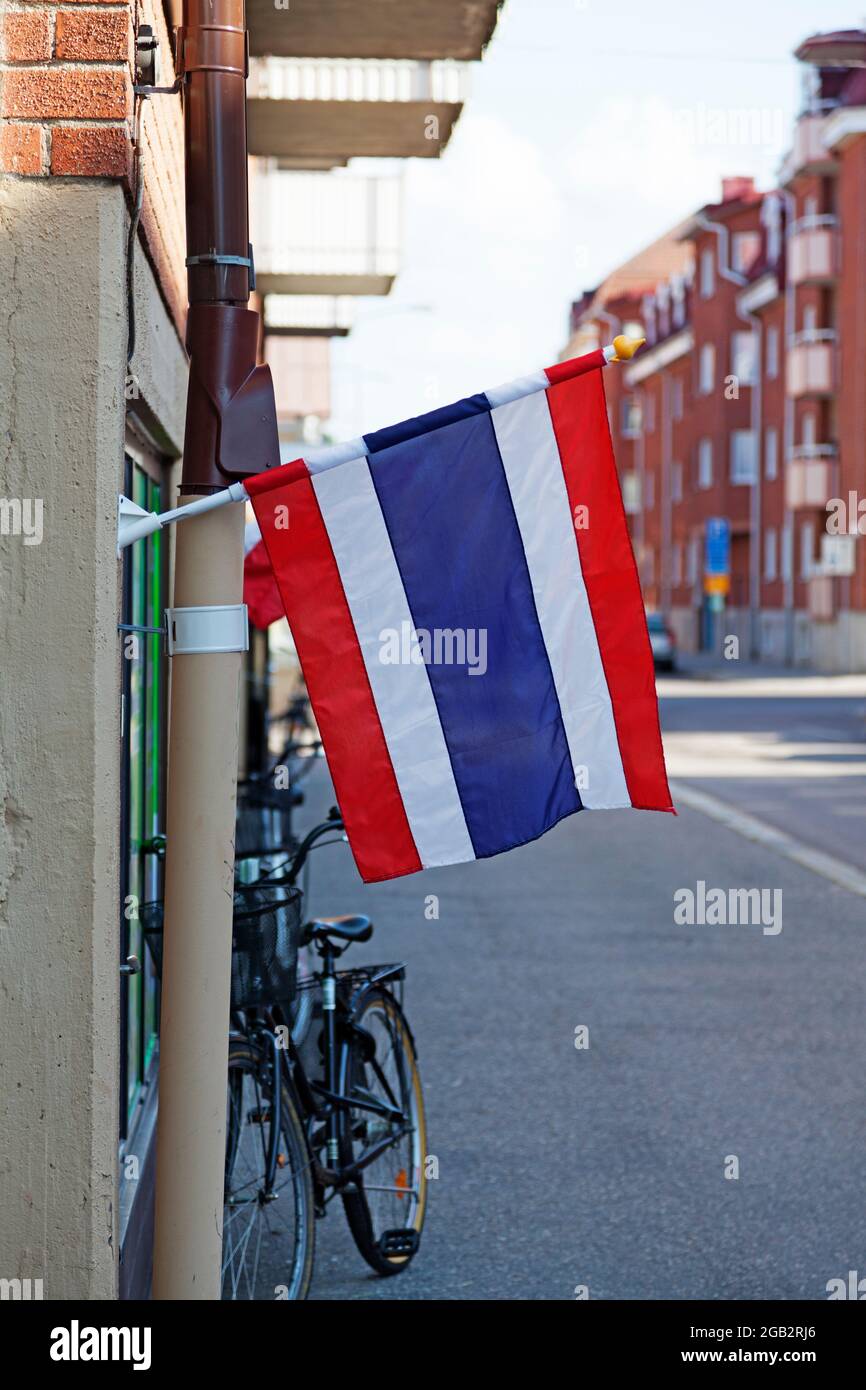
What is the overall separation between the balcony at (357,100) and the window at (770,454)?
49.9 m

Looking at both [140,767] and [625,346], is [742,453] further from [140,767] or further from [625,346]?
[625,346]

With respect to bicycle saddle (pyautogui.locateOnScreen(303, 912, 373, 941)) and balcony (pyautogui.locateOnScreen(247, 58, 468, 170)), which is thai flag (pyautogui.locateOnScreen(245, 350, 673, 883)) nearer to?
bicycle saddle (pyautogui.locateOnScreen(303, 912, 373, 941))

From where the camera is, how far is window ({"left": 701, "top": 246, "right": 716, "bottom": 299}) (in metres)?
69.3

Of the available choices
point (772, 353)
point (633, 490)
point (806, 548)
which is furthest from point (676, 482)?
point (806, 548)

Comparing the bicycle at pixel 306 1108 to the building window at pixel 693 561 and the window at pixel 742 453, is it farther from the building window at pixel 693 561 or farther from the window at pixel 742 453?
the building window at pixel 693 561

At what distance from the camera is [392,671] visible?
3980mm

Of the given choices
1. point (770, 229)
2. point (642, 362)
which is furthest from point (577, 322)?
point (770, 229)

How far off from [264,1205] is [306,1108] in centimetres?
30

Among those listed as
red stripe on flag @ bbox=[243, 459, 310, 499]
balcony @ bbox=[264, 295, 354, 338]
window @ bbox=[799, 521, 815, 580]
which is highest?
window @ bbox=[799, 521, 815, 580]

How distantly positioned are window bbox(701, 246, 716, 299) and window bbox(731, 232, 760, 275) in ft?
3.90

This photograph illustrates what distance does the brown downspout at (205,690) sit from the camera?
3.89 m

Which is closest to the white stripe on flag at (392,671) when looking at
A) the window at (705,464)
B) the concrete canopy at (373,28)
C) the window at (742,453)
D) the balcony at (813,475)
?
the concrete canopy at (373,28)

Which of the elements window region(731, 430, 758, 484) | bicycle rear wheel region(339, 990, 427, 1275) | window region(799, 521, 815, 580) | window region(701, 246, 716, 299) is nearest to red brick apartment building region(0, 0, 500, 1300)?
bicycle rear wheel region(339, 990, 427, 1275)

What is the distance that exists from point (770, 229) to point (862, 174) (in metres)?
10.4
